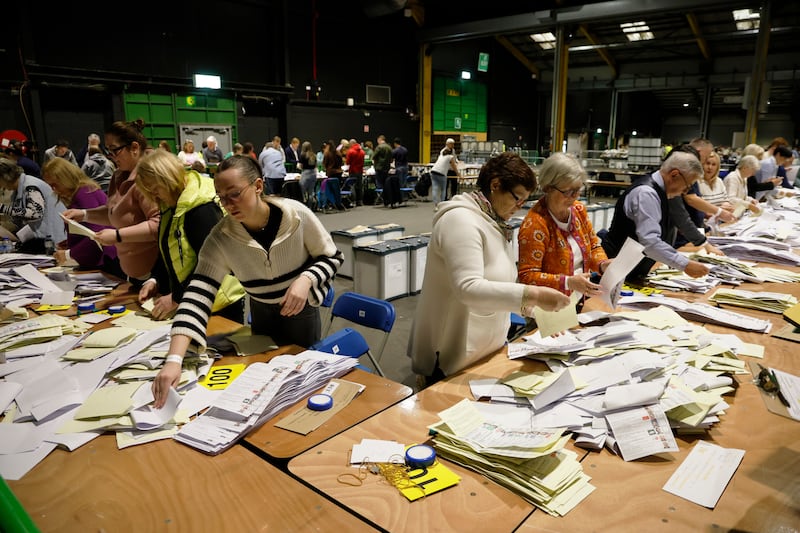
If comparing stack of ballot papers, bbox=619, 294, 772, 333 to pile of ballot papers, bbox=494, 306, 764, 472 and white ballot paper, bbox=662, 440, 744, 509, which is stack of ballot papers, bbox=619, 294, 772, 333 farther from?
white ballot paper, bbox=662, 440, 744, 509

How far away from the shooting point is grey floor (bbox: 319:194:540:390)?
11.9 feet

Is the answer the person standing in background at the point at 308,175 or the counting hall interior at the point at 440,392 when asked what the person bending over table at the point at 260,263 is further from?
the person standing in background at the point at 308,175

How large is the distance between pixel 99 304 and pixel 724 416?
2.69 m

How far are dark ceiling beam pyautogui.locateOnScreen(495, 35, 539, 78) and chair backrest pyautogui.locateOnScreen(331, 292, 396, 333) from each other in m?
19.8

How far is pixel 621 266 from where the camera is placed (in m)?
1.92

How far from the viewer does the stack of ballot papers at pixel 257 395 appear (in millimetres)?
1432

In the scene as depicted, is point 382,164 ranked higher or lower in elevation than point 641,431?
higher

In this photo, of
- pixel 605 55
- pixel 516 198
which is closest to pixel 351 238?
pixel 516 198

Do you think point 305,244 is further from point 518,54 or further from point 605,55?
point 518,54

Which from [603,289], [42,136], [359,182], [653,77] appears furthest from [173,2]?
[653,77]

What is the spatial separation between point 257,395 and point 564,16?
1455cm

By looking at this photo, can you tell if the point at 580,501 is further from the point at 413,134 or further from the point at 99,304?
the point at 413,134

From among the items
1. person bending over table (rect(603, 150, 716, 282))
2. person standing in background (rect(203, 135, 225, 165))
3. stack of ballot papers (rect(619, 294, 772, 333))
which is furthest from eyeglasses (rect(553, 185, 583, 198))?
person standing in background (rect(203, 135, 225, 165))

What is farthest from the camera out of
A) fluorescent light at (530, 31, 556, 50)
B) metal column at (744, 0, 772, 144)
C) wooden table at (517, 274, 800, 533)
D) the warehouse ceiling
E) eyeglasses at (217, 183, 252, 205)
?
fluorescent light at (530, 31, 556, 50)
